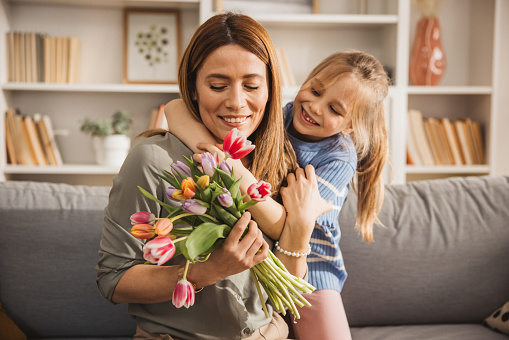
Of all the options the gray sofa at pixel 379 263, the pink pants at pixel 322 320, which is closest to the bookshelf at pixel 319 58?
the gray sofa at pixel 379 263

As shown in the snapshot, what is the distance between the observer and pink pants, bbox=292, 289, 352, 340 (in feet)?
4.51

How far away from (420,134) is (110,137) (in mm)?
2003

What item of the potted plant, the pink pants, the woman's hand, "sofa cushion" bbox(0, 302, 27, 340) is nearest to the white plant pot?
the potted plant

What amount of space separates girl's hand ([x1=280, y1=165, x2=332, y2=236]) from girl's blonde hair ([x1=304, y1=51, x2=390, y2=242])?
301mm

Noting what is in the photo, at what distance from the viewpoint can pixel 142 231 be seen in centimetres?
79

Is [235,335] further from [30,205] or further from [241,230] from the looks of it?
[30,205]

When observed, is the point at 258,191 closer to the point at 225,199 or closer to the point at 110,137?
the point at 225,199

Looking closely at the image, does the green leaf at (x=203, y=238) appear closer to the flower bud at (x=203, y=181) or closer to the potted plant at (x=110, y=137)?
the flower bud at (x=203, y=181)

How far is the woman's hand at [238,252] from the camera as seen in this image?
870 millimetres

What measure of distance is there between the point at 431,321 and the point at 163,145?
3.82 ft

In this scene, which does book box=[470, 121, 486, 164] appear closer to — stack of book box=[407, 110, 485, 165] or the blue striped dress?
stack of book box=[407, 110, 485, 165]

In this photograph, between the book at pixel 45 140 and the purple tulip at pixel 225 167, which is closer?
the purple tulip at pixel 225 167

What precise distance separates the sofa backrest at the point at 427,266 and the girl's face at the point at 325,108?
1.40ft

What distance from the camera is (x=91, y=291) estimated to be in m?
1.62
